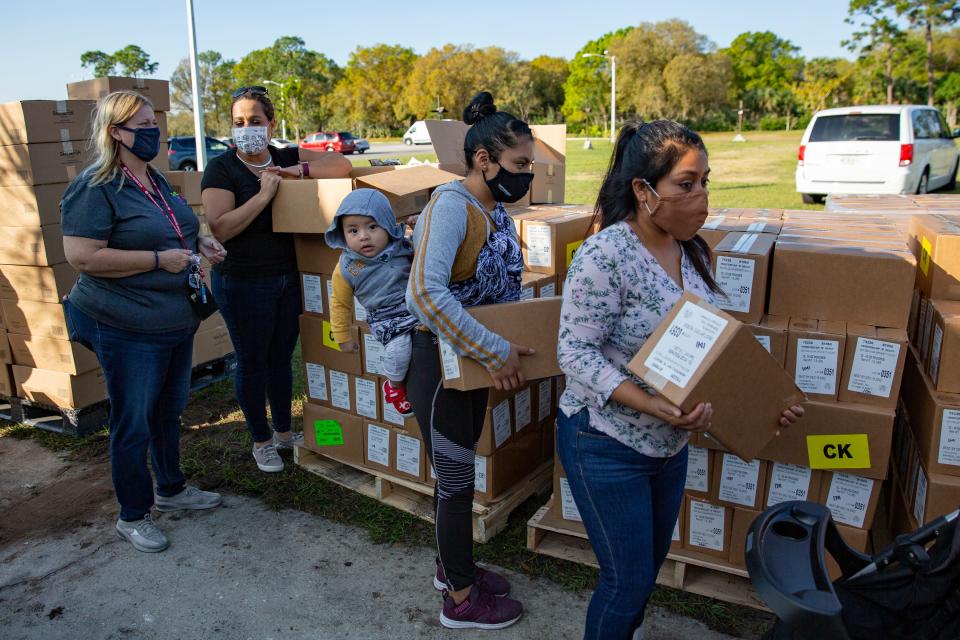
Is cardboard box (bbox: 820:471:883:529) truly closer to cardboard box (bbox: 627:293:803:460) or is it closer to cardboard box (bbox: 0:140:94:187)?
cardboard box (bbox: 627:293:803:460)

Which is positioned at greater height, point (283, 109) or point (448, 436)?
point (283, 109)

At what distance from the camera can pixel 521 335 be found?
2.14 meters

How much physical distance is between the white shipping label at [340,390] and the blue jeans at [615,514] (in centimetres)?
188

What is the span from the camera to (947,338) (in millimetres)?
2211

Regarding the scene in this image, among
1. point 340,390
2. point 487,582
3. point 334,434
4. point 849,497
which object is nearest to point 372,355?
point 340,390

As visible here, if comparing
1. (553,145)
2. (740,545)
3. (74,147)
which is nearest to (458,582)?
(740,545)

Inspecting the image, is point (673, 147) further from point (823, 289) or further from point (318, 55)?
point (318, 55)

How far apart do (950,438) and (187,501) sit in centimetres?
314

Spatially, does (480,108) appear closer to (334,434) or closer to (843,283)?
(843,283)

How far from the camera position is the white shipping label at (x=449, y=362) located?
207cm

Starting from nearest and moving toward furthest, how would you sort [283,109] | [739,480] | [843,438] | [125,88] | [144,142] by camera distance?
1. [843,438]
2. [739,480]
3. [144,142]
4. [125,88]
5. [283,109]

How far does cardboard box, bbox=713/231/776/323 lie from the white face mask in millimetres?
2065

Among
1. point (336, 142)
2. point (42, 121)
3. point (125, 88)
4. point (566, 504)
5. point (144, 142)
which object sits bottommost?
point (566, 504)

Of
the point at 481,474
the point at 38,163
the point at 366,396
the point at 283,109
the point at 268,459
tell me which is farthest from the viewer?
the point at 283,109
